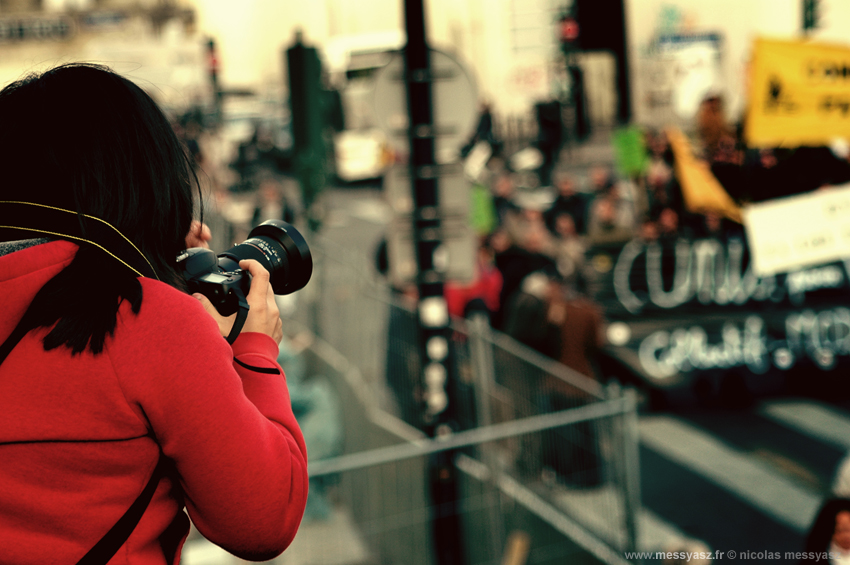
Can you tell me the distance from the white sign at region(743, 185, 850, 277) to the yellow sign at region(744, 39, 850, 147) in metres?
0.58

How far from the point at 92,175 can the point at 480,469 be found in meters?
4.46

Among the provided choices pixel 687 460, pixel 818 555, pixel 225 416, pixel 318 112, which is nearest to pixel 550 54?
pixel 318 112

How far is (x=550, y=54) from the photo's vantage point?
30.9m

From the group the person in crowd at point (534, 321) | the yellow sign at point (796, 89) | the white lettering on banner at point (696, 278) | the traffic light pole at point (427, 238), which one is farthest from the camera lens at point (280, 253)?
the white lettering on banner at point (696, 278)

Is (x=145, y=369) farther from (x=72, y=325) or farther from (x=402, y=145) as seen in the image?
(x=402, y=145)

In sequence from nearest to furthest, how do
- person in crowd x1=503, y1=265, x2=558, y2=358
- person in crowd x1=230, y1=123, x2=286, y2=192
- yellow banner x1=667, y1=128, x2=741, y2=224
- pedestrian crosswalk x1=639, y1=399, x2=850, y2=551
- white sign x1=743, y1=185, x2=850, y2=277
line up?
white sign x1=743, y1=185, x2=850, y2=277 → pedestrian crosswalk x1=639, y1=399, x2=850, y2=551 → person in crowd x1=503, y1=265, x2=558, y2=358 → yellow banner x1=667, y1=128, x2=741, y2=224 → person in crowd x1=230, y1=123, x2=286, y2=192

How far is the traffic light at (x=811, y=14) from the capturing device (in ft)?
25.7

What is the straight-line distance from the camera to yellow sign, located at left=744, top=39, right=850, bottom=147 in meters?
5.91

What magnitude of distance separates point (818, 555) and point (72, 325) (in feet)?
13.0

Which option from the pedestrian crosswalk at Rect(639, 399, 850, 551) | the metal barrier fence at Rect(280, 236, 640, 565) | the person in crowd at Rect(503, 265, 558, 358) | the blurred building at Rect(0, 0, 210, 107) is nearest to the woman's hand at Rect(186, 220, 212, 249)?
the metal barrier fence at Rect(280, 236, 640, 565)

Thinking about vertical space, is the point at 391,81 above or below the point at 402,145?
above

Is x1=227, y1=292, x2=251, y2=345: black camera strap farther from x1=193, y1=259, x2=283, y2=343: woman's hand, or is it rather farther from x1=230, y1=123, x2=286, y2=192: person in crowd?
x1=230, y1=123, x2=286, y2=192: person in crowd

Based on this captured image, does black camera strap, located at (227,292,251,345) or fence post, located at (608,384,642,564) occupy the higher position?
black camera strap, located at (227,292,251,345)

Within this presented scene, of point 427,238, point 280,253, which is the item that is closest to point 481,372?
point 427,238
